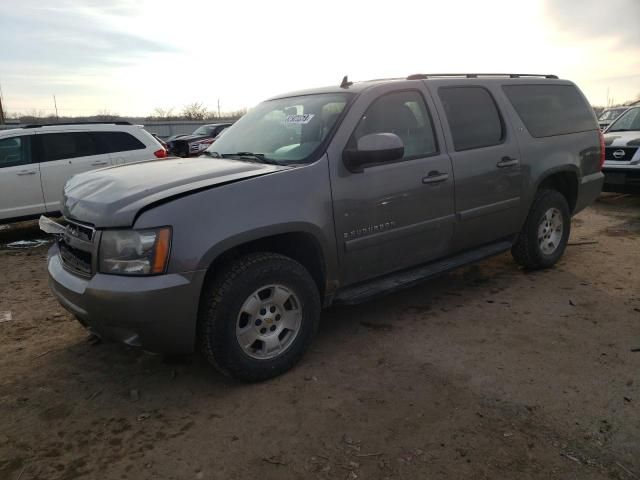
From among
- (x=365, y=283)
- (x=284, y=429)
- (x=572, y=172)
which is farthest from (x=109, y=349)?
(x=572, y=172)

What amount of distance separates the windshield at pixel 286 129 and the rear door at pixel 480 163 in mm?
1023

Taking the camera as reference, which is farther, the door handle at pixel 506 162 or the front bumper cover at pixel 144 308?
the door handle at pixel 506 162

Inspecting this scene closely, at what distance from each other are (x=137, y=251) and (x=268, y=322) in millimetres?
927

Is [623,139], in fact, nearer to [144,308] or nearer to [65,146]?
[144,308]

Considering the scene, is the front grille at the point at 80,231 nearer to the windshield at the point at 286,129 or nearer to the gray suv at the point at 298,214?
the gray suv at the point at 298,214

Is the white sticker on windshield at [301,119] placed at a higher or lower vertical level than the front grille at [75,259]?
higher

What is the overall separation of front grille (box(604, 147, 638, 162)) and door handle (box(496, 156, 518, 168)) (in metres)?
5.19

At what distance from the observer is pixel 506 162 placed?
14.5 feet

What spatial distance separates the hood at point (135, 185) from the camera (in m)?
2.76

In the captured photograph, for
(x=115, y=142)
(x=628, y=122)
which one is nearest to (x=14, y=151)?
(x=115, y=142)

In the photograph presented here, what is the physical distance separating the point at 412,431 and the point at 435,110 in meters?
2.51

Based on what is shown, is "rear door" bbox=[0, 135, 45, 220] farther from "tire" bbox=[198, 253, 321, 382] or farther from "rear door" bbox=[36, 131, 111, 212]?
"tire" bbox=[198, 253, 321, 382]

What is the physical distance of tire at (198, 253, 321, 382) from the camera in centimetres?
288

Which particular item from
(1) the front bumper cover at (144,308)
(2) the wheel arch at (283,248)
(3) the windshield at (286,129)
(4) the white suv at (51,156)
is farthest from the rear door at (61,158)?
(2) the wheel arch at (283,248)
